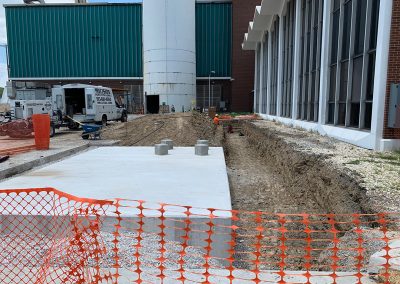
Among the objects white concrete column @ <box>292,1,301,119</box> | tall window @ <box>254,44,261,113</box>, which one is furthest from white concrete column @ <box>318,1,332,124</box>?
tall window @ <box>254,44,261,113</box>

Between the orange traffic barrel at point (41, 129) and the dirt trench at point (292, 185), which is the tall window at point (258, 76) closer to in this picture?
the dirt trench at point (292, 185)

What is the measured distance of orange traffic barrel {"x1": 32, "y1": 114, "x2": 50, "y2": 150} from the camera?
42.2ft

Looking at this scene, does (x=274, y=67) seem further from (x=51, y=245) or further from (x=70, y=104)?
(x=51, y=245)

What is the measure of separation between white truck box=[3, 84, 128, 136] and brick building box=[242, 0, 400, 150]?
41.2ft

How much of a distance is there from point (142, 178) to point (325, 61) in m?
9.46

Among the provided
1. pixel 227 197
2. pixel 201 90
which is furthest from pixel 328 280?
pixel 201 90

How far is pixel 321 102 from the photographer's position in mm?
13461

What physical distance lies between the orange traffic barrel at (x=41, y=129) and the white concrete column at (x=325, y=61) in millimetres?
10980

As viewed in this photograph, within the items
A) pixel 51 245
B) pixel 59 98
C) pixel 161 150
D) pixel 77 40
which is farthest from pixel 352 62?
pixel 77 40

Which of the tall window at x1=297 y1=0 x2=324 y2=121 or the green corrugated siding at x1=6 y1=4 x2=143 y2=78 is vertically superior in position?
the green corrugated siding at x1=6 y1=4 x2=143 y2=78

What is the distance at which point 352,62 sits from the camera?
10.9 m

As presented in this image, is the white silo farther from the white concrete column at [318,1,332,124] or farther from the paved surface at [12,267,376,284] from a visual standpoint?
the paved surface at [12,267,376,284]

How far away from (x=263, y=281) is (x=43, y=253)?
9.94 ft

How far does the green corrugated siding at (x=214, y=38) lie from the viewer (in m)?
43.0
